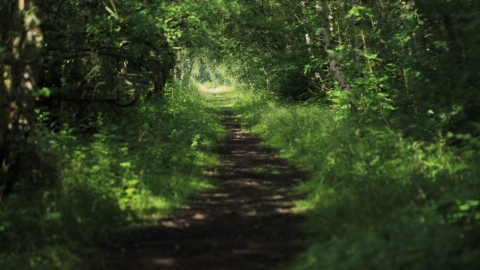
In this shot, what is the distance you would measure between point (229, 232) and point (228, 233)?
38 mm

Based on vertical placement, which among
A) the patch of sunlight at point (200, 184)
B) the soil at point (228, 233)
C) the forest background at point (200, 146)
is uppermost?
the forest background at point (200, 146)

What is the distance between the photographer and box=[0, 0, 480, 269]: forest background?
583cm

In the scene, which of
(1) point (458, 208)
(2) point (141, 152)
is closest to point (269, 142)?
(2) point (141, 152)

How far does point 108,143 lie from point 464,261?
753 centimetres

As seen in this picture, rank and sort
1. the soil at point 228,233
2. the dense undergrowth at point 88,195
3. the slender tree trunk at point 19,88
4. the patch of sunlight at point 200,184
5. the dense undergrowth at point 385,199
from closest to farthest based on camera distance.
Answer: the dense undergrowth at point 385,199 → the soil at point 228,233 → the dense undergrowth at point 88,195 → the slender tree trunk at point 19,88 → the patch of sunlight at point 200,184

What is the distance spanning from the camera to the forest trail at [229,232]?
19.1 ft

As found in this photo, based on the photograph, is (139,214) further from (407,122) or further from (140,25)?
(407,122)

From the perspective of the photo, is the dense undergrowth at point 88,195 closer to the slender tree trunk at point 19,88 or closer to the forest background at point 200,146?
the forest background at point 200,146

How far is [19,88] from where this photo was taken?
8031 mm

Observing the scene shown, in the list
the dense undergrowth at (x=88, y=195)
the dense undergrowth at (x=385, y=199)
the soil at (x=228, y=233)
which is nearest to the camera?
the dense undergrowth at (x=385, y=199)

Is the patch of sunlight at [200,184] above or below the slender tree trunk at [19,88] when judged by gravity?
below

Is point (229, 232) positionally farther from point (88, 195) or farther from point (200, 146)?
point (200, 146)

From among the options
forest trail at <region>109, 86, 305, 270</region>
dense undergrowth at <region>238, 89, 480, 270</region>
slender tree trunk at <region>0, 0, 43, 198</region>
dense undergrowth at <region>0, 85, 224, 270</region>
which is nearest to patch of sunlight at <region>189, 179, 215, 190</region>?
dense undergrowth at <region>0, 85, 224, 270</region>

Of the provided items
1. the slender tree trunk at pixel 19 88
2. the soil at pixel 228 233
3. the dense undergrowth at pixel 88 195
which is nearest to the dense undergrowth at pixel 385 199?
the soil at pixel 228 233
